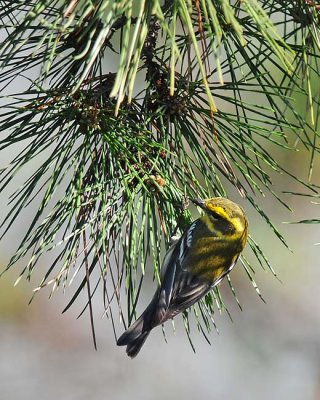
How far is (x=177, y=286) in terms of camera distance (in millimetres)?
1298

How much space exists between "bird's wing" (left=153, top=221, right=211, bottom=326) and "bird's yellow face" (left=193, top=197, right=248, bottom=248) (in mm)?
40

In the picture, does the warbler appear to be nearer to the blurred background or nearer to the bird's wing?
the bird's wing

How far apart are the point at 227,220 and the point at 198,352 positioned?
1.40 meters

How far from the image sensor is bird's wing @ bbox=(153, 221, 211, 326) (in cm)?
118

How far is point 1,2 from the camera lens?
959 mm

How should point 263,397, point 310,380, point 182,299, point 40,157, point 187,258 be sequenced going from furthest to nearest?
point 263,397, point 310,380, point 40,157, point 187,258, point 182,299

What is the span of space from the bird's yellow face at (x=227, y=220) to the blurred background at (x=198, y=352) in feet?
3.62

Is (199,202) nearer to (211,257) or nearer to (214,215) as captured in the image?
(214,215)

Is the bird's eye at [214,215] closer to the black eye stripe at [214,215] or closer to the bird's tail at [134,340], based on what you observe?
the black eye stripe at [214,215]

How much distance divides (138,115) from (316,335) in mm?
1659

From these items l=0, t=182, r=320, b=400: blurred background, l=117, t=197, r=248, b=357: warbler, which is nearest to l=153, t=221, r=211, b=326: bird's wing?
l=117, t=197, r=248, b=357: warbler

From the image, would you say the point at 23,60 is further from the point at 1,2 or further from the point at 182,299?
the point at 182,299

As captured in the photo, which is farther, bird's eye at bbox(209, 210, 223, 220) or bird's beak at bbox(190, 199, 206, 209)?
bird's eye at bbox(209, 210, 223, 220)

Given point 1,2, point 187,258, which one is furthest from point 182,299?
point 1,2
